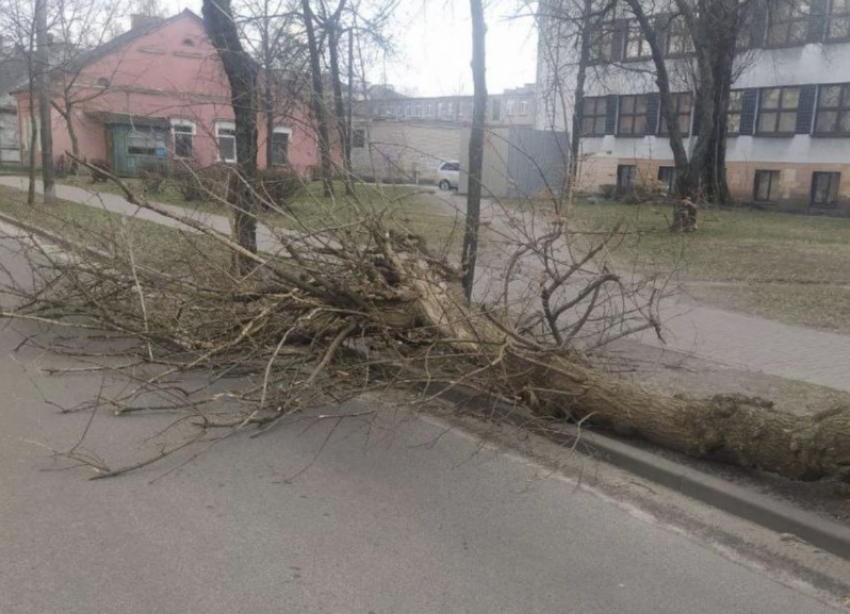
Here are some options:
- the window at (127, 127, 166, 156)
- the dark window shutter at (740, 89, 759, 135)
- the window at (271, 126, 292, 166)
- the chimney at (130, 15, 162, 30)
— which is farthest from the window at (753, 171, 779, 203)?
the chimney at (130, 15, 162, 30)

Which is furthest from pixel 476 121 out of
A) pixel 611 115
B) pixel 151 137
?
pixel 611 115

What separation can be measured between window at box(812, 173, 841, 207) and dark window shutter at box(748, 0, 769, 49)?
5289mm

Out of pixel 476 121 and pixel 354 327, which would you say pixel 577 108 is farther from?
pixel 354 327

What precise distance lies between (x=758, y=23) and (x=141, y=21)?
90.7 ft

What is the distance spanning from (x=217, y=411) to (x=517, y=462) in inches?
86.4

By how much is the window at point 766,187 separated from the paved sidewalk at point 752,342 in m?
23.3

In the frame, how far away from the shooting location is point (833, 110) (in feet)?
92.9

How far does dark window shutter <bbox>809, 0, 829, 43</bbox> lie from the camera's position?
26.8 m

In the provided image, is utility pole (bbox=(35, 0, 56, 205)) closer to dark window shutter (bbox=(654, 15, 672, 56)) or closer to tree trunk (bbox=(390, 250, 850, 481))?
dark window shutter (bbox=(654, 15, 672, 56))

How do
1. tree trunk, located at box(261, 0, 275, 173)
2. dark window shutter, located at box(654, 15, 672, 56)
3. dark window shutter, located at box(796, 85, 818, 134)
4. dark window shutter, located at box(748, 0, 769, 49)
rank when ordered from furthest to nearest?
dark window shutter, located at box(796, 85, 818, 134), dark window shutter, located at box(748, 0, 769, 49), dark window shutter, located at box(654, 15, 672, 56), tree trunk, located at box(261, 0, 275, 173)

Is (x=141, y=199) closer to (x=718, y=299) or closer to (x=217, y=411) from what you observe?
(x=217, y=411)

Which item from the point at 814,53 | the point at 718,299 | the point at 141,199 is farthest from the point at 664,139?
the point at 141,199

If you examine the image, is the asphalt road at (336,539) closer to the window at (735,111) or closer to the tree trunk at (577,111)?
the tree trunk at (577,111)

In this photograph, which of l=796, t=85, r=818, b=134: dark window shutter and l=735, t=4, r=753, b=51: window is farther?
l=796, t=85, r=818, b=134: dark window shutter
